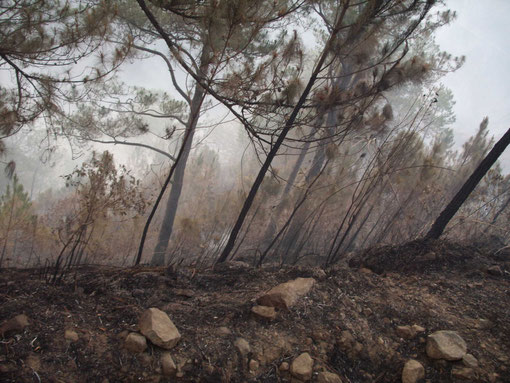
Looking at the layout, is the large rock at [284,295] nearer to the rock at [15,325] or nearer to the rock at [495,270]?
the rock at [15,325]

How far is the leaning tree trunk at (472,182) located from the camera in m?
2.82

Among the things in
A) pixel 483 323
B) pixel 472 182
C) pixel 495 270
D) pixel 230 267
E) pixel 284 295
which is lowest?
pixel 230 267

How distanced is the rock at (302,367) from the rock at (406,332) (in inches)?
25.7

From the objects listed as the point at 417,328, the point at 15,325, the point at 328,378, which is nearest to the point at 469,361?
the point at 417,328

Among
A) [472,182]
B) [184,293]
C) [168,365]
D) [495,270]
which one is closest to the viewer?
[168,365]

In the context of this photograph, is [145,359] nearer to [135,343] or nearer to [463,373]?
[135,343]

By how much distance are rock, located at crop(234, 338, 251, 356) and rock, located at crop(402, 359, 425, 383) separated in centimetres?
84

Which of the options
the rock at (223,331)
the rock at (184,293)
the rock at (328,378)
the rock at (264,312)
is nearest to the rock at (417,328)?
the rock at (328,378)

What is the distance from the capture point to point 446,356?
1502 millimetres

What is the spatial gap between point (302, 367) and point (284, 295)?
500 mm

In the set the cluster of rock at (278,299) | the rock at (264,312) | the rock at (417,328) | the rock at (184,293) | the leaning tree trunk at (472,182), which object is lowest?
the rock at (184,293)

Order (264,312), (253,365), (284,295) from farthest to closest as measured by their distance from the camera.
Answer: (284,295)
(264,312)
(253,365)

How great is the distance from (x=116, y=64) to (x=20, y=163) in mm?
33011

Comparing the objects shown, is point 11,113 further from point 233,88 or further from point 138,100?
point 138,100
